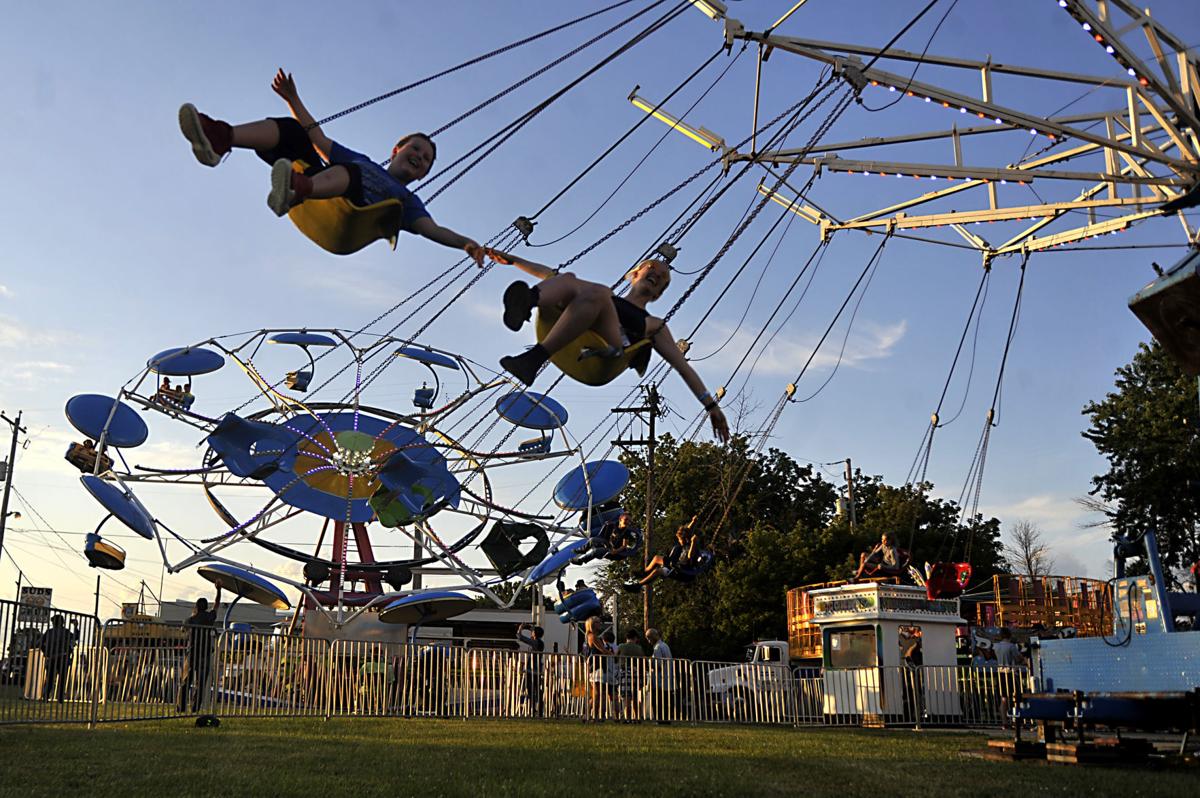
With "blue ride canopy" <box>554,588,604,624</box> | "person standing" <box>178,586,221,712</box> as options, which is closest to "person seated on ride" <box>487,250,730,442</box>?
"person standing" <box>178,586,221,712</box>

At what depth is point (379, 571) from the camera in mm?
23609

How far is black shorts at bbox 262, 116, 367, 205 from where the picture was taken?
617 centimetres

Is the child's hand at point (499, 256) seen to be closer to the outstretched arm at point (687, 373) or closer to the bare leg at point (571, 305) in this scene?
the bare leg at point (571, 305)

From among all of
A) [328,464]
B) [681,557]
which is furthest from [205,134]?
[328,464]

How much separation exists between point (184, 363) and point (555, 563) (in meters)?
8.71

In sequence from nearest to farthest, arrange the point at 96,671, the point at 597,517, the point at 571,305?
the point at 571,305 < the point at 96,671 < the point at 597,517

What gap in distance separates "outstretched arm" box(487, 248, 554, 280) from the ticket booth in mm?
14482

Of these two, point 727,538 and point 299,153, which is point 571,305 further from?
point 727,538

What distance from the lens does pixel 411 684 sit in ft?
54.4

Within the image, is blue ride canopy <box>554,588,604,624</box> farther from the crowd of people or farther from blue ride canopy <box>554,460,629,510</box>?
the crowd of people

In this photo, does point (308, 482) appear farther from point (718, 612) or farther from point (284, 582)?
point (718, 612)

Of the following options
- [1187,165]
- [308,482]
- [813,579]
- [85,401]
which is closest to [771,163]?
[1187,165]

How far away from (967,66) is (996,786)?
11117 millimetres

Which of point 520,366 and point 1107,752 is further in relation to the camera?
point 1107,752
